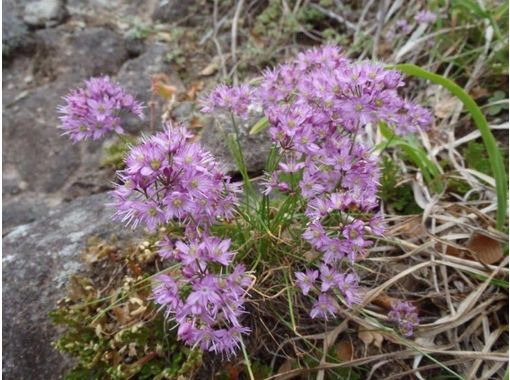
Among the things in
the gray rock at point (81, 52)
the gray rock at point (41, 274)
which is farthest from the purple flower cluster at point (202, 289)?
the gray rock at point (81, 52)

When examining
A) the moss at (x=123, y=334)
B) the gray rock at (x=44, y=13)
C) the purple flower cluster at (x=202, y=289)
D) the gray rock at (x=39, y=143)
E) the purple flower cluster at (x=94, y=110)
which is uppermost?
the purple flower cluster at (x=94, y=110)

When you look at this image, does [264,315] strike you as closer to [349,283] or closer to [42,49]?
[349,283]

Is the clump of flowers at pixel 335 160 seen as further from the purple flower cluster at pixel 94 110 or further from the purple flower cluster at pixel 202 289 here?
the purple flower cluster at pixel 94 110

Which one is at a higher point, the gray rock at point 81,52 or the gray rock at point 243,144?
the gray rock at point 243,144

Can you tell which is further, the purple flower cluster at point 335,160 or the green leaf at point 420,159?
the green leaf at point 420,159

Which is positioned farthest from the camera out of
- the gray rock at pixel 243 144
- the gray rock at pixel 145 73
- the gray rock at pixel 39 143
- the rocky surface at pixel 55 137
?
the gray rock at pixel 145 73

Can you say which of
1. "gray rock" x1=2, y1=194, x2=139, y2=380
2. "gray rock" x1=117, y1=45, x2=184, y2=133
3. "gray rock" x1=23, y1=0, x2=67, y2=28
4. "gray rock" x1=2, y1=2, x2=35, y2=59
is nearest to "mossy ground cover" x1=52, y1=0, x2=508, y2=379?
"gray rock" x1=2, y1=194, x2=139, y2=380
